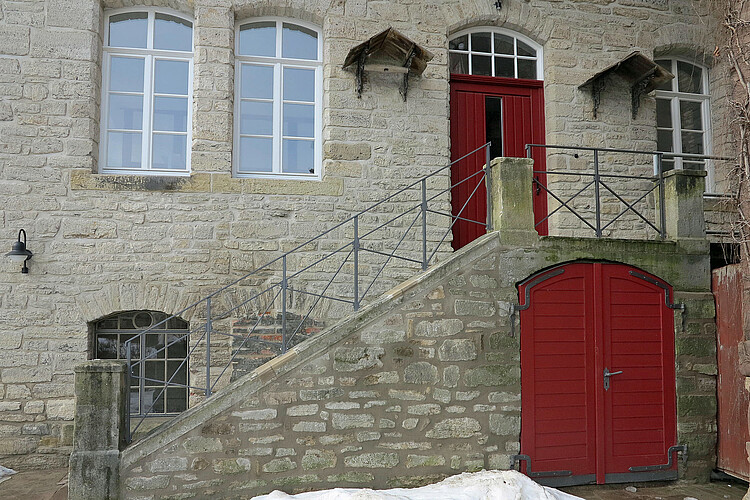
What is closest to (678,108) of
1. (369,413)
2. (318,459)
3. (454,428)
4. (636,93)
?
(636,93)

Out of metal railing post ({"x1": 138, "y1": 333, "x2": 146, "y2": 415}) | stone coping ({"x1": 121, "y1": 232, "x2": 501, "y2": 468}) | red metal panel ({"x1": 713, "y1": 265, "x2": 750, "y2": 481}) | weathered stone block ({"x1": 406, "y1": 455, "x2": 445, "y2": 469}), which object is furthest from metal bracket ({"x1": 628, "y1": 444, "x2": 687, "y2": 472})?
metal railing post ({"x1": 138, "y1": 333, "x2": 146, "y2": 415})

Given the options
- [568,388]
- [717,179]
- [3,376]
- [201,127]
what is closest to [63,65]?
[201,127]

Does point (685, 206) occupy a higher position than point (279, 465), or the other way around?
point (685, 206)

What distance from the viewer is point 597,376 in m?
5.95

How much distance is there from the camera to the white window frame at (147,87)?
23.1 feet

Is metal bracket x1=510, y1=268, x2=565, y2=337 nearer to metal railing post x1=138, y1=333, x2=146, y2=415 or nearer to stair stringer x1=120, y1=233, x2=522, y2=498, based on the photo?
stair stringer x1=120, y1=233, x2=522, y2=498

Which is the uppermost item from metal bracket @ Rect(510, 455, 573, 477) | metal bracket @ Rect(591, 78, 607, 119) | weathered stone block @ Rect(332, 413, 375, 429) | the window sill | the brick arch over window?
metal bracket @ Rect(591, 78, 607, 119)

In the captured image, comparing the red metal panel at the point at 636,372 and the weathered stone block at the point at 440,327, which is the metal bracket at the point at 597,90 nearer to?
the red metal panel at the point at 636,372

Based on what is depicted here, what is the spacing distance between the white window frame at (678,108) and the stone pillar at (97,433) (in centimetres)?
714

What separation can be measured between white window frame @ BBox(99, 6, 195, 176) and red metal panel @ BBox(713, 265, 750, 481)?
5.64 metres

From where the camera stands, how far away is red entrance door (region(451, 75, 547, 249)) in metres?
7.80

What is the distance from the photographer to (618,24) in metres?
8.00

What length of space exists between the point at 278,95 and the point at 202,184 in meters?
1.38

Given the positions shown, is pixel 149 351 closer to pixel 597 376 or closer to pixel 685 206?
pixel 597 376
